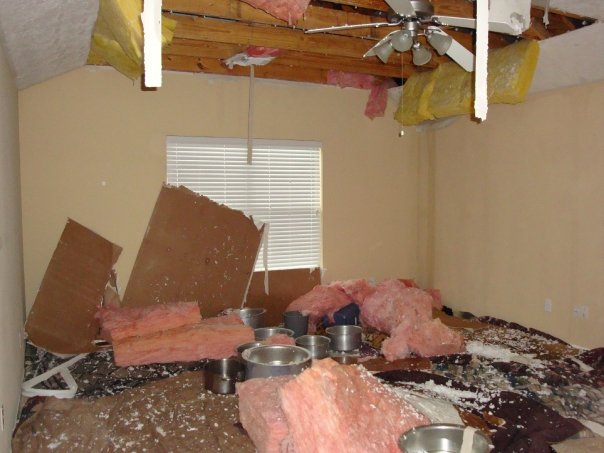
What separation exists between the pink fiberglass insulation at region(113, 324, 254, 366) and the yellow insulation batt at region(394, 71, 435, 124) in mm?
2508

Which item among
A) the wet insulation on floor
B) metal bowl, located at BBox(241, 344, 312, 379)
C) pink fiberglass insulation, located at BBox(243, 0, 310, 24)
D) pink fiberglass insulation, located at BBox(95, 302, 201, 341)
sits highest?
pink fiberglass insulation, located at BBox(243, 0, 310, 24)

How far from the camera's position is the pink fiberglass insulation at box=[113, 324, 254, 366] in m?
3.74

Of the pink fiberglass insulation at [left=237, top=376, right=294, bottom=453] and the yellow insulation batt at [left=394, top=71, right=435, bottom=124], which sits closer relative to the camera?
the pink fiberglass insulation at [left=237, top=376, right=294, bottom=453]

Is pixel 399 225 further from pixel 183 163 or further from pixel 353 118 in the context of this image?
pixel 183 163

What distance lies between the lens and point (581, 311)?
420cm

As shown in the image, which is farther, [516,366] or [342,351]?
[342,351]

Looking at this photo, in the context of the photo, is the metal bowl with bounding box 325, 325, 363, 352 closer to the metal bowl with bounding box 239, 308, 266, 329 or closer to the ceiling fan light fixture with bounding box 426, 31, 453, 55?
the metal bowl with bounding box 239, 308, 266, 329

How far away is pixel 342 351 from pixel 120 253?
6.88 ft

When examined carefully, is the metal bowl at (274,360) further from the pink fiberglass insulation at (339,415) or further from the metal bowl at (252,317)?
the metal bowl at (252,317)

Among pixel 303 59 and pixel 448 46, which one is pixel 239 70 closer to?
pixel 303 59

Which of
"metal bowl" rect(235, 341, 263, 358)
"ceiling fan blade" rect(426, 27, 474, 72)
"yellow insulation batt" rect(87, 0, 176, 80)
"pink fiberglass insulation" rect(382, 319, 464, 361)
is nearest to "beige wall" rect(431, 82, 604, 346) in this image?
"pink fiberglass insulation" rect(382, 319, 464, 361)

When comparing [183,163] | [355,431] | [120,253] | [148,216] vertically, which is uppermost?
[183,163]

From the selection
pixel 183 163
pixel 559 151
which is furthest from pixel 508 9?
pixel 183 163

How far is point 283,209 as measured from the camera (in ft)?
17.2
